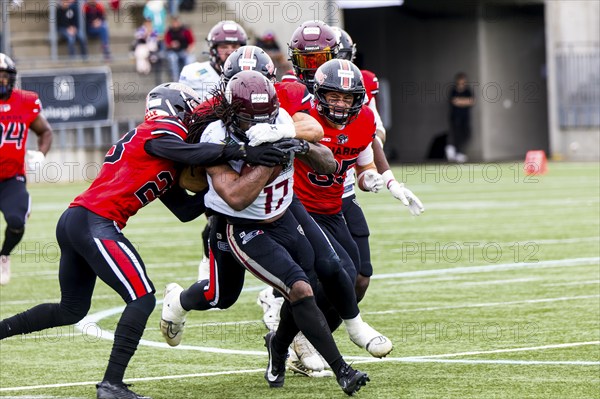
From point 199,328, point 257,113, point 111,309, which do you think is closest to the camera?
point 257,113

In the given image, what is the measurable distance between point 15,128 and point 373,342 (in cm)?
551

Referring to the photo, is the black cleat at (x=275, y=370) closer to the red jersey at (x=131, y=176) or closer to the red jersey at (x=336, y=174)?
the red jersey at (x=336, y=174)

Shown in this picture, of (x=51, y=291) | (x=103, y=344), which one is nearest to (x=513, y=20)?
(x=51, y=291)

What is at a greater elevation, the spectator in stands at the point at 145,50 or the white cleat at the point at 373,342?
the spectator in stands at the point at 145,50

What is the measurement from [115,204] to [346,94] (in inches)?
53.1

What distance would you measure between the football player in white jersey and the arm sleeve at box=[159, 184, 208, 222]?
2561mm

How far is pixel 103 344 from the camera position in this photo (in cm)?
766

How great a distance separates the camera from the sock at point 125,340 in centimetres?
572

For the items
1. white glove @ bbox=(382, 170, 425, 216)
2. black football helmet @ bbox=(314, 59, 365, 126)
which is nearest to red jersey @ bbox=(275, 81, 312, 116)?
black football helmet @ bbox=(314, 59, 365, 126)

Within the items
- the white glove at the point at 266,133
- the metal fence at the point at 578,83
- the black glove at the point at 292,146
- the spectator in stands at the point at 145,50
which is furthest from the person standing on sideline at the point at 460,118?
the white glove at the point at 266,133

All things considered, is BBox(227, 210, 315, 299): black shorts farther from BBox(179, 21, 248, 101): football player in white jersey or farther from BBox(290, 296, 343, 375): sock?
BBox(179, 21, 248, 101): football player in white jersey

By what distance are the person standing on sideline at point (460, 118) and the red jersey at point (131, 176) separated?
22.7 metres

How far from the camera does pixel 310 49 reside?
699 cm

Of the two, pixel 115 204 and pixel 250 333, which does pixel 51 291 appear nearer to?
pixel 250 333
